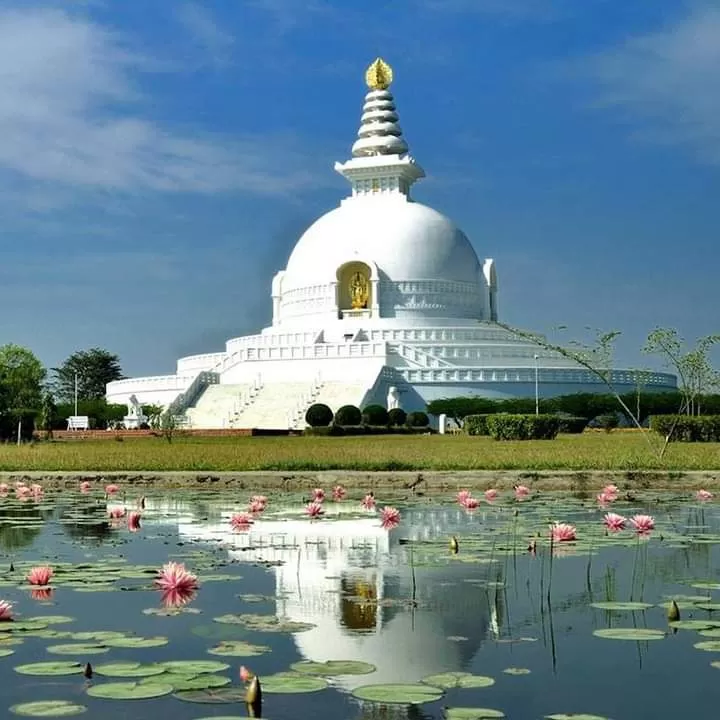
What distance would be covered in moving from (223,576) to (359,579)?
2.87 feet

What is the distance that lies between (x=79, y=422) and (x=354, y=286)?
55.8ft

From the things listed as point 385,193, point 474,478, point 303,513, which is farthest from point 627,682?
point 385,193

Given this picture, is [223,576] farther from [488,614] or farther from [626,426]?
[626,426]

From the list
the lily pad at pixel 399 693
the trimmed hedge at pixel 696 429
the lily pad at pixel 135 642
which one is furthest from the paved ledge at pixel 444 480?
the trimmed hedge at pixel 696 429

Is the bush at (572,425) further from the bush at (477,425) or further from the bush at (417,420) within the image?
the bush at (417,420)

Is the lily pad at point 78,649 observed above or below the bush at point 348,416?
below

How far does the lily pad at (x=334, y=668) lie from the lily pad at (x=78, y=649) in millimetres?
938

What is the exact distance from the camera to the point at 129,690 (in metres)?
4.38

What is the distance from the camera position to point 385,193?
66875 millimetres

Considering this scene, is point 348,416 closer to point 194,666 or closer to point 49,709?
point 194,666

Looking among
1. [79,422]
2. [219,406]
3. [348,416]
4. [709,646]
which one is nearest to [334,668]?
[709,646]

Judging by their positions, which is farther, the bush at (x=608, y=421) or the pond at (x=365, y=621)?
the bush at (x=608, y=421)

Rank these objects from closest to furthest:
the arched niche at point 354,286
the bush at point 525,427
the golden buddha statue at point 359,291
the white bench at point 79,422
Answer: the bush at point 525,427, the white bench at point 79,422, the arched niche at point 354,286, the golden buddha statue at point 359,291

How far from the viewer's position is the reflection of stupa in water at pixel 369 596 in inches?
204
